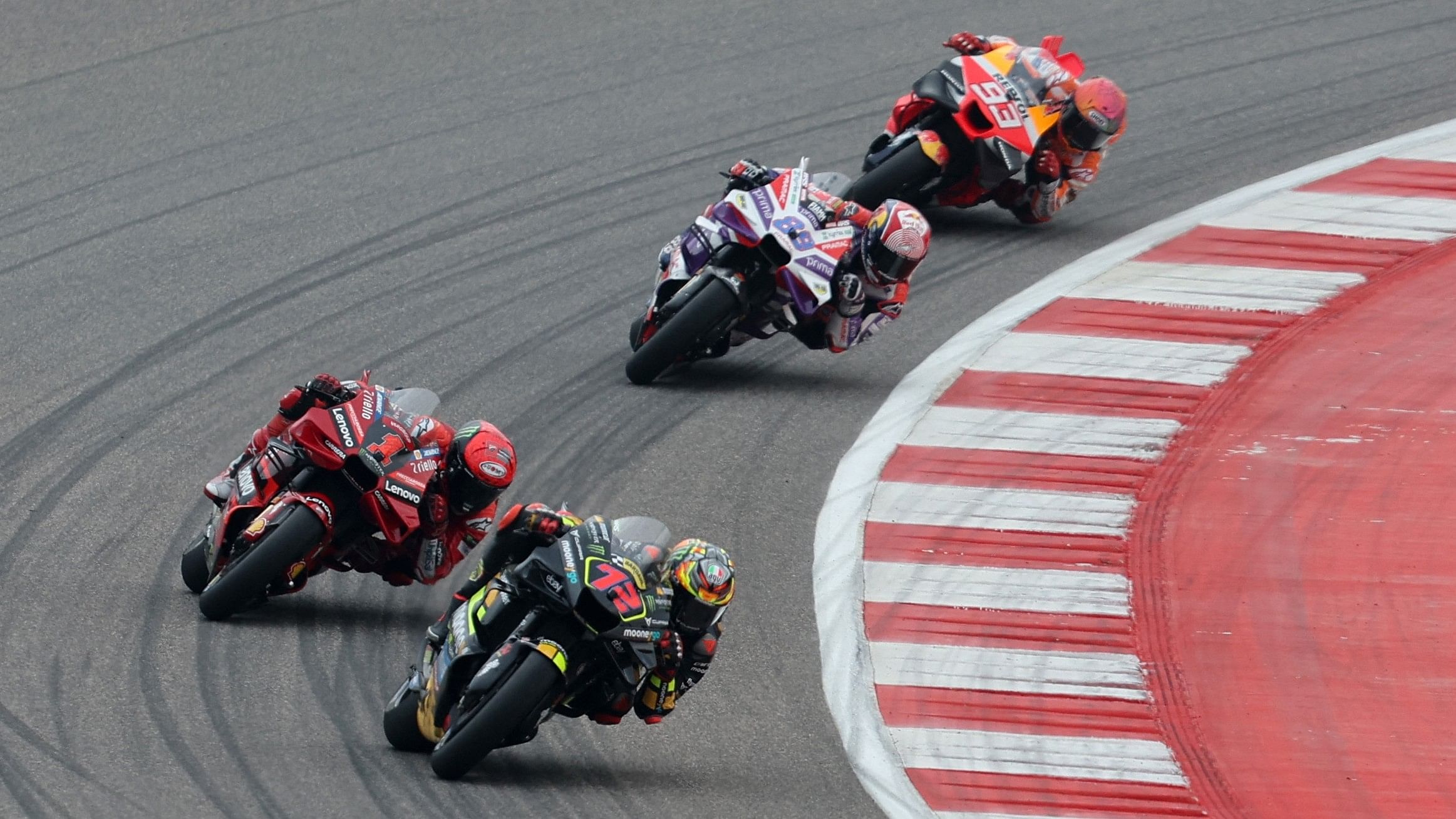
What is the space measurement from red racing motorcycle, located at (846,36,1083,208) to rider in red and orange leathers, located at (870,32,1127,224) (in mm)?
19

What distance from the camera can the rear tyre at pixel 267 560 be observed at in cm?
853

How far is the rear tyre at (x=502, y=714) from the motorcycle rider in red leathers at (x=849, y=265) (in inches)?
188

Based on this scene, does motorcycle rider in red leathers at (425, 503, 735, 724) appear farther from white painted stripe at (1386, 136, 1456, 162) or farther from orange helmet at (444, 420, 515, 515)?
white painted stripe at (1386, 136, 1456, 162)

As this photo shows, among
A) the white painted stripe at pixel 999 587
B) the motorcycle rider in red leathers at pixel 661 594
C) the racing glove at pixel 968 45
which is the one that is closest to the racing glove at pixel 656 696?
the motorcycle rider in red leathers at pixel 661 594

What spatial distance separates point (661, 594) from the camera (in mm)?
7758

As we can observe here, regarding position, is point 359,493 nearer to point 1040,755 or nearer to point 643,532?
point 643,532

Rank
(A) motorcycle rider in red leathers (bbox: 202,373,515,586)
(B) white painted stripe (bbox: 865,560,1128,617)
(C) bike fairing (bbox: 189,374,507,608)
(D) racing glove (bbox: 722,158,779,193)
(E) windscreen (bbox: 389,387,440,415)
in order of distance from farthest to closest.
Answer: (D) racing glove (bbox: 722,158,779,193) → (B) white painted stripe (bbox: 865,560,1128,617) → (E) windscreen (bbox: 389,387,440,415) → (A) motorcycle rider in red leathers (bbox: 202,373,515,586) → (C) bike fairing (bbox: 189,374,507,608)

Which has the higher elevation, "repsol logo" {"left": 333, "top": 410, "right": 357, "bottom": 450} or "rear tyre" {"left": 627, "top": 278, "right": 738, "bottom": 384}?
"repsol logo" {"left": 333, "top": 410, "right": 357, "bottom": 450}

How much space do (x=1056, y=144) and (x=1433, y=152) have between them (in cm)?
358

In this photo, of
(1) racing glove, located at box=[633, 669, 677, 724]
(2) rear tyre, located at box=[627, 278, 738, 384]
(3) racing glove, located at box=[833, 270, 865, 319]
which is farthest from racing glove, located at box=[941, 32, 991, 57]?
(1) racing glove, located at box=[633, 669, 677, 724]

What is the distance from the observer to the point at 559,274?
1334cm

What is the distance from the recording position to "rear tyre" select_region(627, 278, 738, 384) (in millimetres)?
11492

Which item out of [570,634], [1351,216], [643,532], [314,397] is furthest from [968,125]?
[570,634]

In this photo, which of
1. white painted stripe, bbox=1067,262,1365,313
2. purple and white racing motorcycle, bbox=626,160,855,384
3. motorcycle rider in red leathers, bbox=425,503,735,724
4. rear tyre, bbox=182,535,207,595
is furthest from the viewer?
white painted stripe, bbox=1067,262,1365,313
